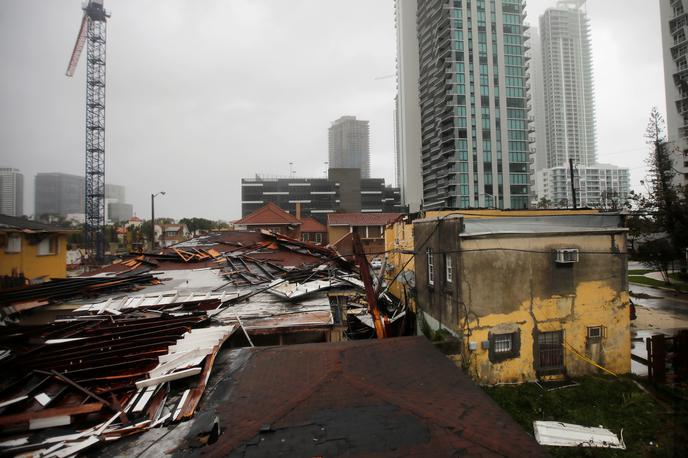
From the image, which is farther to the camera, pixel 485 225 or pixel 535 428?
pixel 485 225

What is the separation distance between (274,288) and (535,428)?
9320 millimetres

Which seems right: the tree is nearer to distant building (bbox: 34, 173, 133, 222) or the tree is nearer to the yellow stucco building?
the yellow stucco building

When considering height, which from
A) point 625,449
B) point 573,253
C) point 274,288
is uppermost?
point 573,253

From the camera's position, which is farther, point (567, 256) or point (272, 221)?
point (272, 221)

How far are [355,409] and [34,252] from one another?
19311 mm

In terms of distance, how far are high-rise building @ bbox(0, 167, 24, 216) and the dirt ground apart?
24239mm

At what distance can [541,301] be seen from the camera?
425 inches

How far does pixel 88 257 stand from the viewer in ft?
131

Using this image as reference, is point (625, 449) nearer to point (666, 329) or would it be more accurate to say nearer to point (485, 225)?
point (485, 225)

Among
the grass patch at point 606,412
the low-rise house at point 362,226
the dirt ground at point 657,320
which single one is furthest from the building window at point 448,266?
the low-rise house at point 362,226

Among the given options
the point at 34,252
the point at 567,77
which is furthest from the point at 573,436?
the point at 567,77

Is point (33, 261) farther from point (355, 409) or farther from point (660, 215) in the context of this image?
point (660, 215)

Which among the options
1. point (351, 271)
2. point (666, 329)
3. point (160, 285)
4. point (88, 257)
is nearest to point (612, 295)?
point (666, 329)

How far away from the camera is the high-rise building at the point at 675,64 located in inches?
2168
